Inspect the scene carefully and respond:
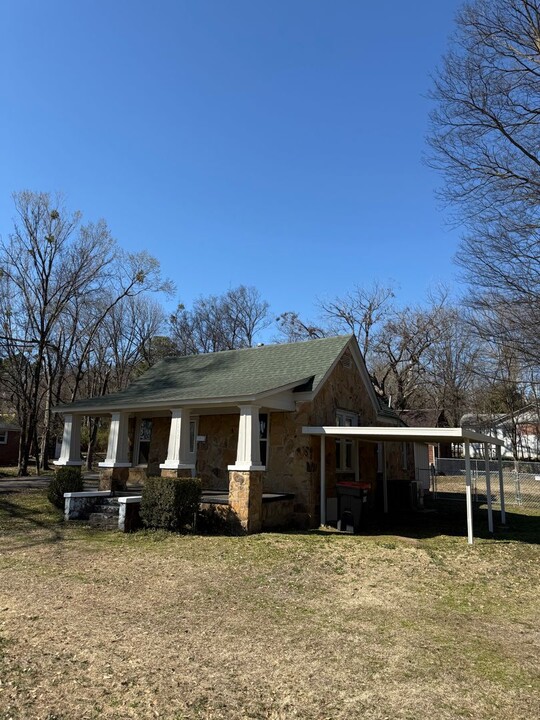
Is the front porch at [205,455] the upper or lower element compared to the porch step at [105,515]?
upper

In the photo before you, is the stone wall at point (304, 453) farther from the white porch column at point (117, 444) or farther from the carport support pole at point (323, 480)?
the white porch column at point (117, 444)

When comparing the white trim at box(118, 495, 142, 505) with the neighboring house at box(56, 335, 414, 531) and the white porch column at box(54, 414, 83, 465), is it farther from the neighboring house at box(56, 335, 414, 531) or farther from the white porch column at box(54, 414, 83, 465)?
the white porch column at box(54, 414, 83, 465)

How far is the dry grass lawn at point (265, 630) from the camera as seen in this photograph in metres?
3.83

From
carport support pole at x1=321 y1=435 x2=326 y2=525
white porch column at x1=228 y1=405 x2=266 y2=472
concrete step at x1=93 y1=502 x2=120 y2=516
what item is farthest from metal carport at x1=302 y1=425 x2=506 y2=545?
concrete step at x1=93 y1=502 x2=120 y2=516

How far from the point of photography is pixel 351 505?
12.0 meters

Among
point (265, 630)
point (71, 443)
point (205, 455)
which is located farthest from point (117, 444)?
point (265, 630)

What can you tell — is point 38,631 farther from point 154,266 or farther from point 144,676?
point 154,266

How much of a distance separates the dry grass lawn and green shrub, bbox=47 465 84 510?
3610 millimetres

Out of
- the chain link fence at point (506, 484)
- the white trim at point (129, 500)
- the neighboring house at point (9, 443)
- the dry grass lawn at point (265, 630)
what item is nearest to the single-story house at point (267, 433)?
the white trim at point (129, 500)

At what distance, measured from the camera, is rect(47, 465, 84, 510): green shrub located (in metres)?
13.4

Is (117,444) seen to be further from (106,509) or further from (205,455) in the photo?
(205,455)

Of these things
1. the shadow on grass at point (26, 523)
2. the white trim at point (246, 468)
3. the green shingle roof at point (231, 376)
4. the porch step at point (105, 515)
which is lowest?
the shadow on grass at point (26, 523)

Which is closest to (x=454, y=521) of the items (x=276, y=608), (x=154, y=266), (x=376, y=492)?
(x=376, y=492)

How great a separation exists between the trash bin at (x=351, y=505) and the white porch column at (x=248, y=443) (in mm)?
2399
